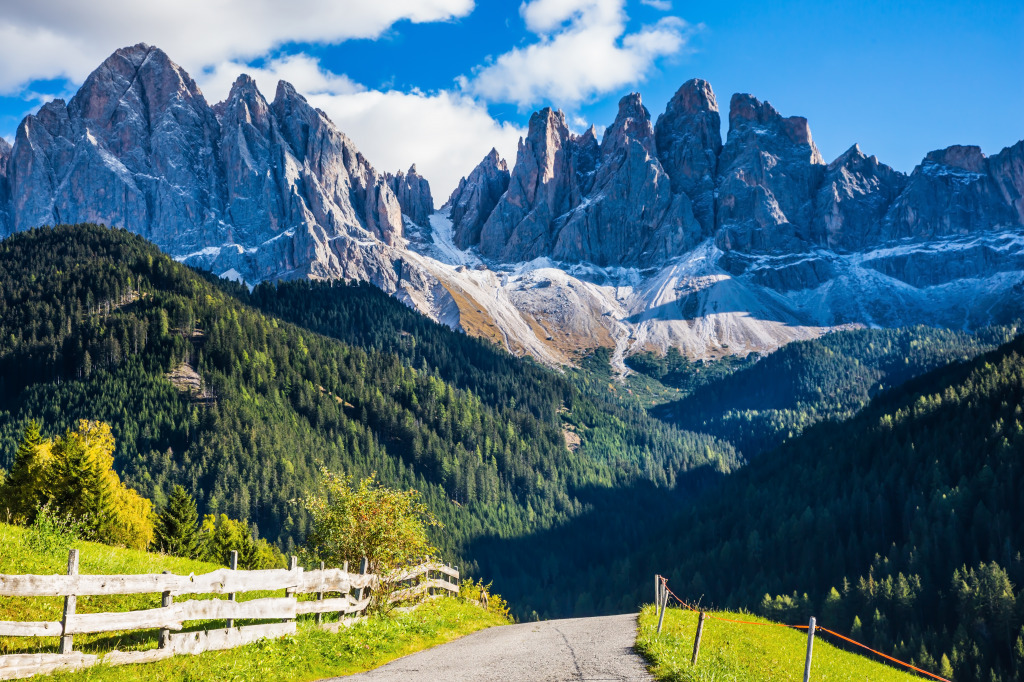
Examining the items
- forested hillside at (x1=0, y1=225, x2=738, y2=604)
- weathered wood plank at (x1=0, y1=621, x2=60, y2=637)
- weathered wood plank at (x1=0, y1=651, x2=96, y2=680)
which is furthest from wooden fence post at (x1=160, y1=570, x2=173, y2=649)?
forested hillside at (x1=0, y1=225, x2=738, y2=604)

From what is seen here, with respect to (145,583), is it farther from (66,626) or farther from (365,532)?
(365,532)

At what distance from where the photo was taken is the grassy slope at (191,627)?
15.1 meters

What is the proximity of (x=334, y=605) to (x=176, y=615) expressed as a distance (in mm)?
7306

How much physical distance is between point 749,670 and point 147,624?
16.5 metres

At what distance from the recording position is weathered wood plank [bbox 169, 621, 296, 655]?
1618cm

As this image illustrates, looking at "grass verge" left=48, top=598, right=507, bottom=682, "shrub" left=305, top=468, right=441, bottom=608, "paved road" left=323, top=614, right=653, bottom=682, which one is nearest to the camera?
"grass verge" left=48, top=598, right=507, bottom=682

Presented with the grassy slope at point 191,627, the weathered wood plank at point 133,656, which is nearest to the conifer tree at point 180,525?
the grassy slope at point 191,627

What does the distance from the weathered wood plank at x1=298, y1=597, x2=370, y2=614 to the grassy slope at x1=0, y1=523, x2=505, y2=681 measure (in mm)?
514

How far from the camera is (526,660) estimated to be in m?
21.1

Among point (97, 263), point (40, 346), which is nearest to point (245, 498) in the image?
point (40, 346)

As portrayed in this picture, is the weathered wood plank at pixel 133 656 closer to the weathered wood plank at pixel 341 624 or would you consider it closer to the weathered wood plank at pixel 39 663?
the weathered wood plank at pixel 39 663

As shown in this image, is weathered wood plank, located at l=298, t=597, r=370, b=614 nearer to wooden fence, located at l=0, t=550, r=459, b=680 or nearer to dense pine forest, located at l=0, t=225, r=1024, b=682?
wooden fence, located at l=0, t=550, r=459, b=680

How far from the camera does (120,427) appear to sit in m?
142

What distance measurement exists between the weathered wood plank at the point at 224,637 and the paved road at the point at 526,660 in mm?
2524
